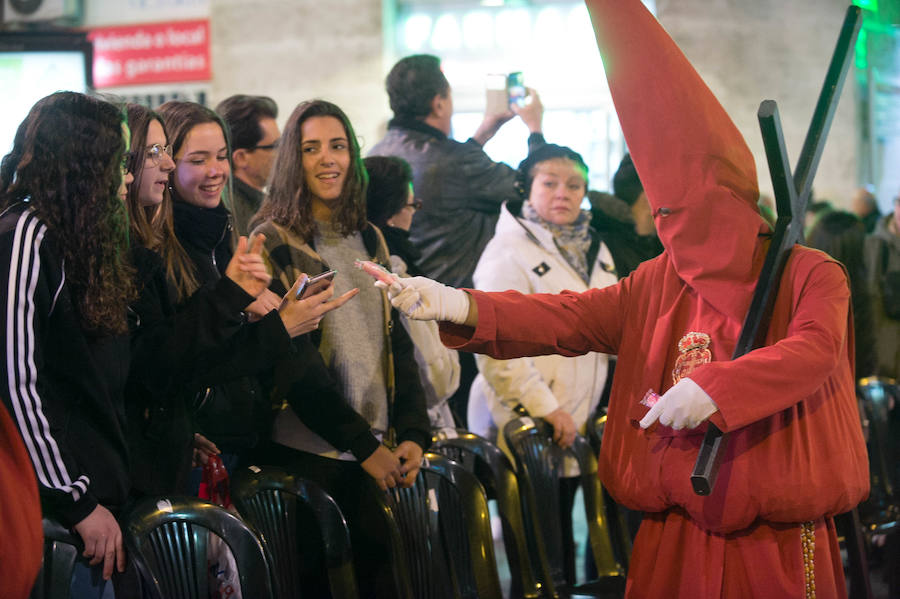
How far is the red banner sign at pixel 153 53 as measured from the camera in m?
9.72

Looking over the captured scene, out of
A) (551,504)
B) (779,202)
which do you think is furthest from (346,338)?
(779,202)

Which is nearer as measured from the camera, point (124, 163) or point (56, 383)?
point (56, 383)

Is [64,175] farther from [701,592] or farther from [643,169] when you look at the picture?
[701,592]

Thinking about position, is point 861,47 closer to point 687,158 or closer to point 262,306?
point 687,158

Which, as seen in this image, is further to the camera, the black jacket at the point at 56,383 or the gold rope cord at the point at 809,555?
the gold rope cord at the point at 809,555

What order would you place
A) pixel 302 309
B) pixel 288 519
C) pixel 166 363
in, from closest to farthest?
pixel 166 363
pixel 302 309
pixel 288 519

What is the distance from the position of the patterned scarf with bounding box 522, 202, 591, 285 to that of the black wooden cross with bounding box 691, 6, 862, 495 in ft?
5.27

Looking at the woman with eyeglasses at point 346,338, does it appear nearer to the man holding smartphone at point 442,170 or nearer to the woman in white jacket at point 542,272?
the woman in white jacket at point 542,272

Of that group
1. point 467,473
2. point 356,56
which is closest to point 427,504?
point 467,473

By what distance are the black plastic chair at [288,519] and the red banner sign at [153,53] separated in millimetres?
7740

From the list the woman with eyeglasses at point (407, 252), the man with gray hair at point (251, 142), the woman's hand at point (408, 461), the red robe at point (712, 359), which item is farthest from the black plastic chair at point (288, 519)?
the man with gray hair at point (251, 142)

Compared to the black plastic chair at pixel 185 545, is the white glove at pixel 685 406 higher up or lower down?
higher up

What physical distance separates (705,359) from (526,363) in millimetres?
A: 1510

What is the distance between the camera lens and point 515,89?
4273 millimetres
